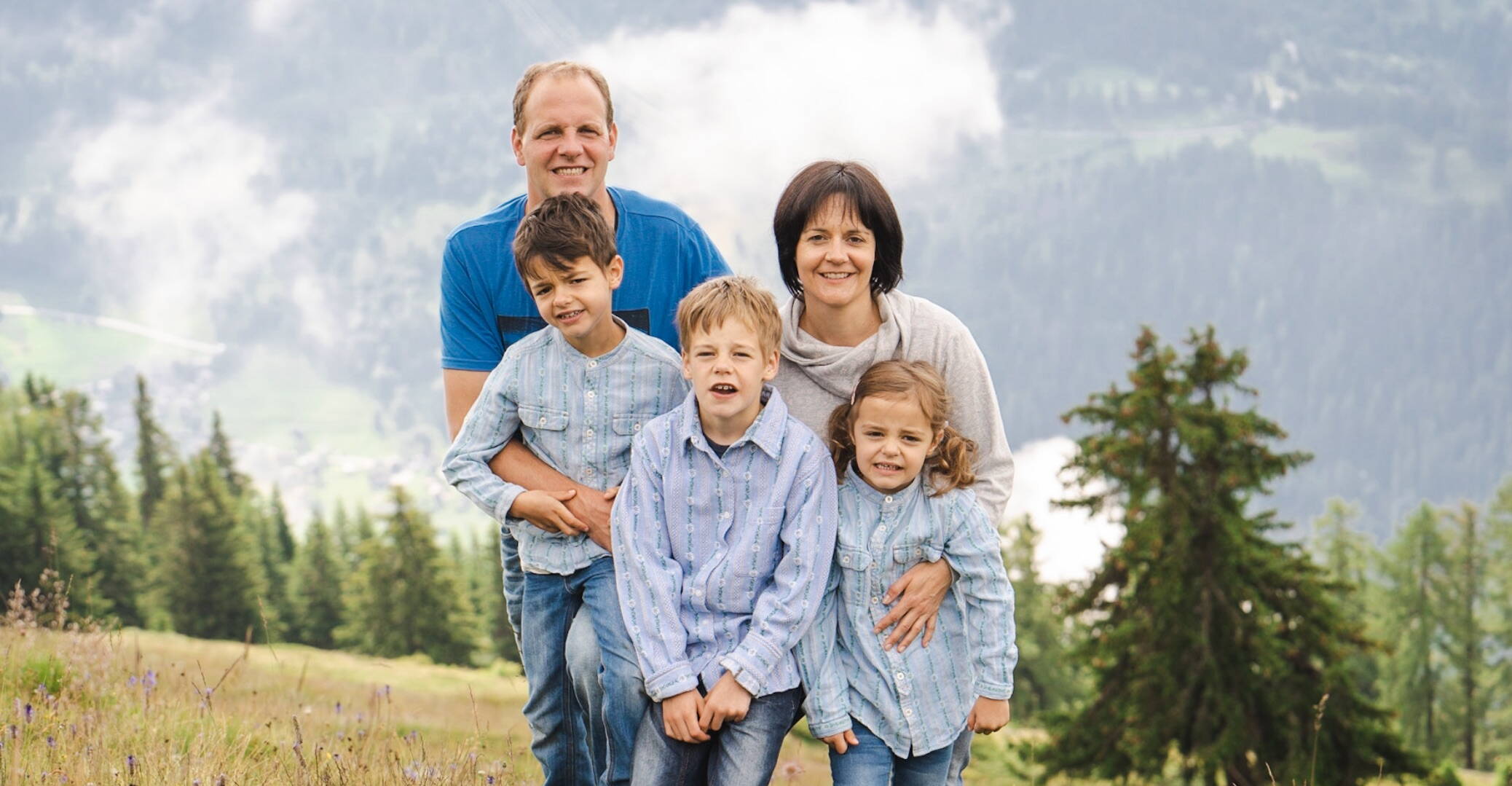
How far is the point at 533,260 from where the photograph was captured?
13.0ft

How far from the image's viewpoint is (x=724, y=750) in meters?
3.70

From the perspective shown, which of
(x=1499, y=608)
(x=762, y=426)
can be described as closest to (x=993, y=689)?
(x=762, y=426)

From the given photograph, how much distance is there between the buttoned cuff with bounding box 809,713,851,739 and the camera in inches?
148

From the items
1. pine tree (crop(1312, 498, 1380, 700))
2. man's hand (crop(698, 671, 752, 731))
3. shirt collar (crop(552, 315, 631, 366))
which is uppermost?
pine tree (crop(1312, 498, 1380, 700))

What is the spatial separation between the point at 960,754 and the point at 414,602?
53.9 meters

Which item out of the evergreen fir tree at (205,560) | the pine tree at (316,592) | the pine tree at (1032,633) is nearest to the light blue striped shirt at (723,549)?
the pine tree at (1032,633)

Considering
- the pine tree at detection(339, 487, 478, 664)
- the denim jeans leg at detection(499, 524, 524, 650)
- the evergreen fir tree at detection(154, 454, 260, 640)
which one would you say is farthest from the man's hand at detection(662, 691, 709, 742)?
the evergreen fir tree at detection(154, 454, 260, 640)

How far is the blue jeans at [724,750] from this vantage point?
12.0 ft

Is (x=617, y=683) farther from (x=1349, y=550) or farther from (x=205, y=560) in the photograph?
(x=205, y=560)

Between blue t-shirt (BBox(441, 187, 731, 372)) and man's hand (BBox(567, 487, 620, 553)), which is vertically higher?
blue t-shirt (BBox(441, 187, 731, 372))

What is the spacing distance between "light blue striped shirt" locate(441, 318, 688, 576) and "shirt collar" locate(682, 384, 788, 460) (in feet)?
1.04

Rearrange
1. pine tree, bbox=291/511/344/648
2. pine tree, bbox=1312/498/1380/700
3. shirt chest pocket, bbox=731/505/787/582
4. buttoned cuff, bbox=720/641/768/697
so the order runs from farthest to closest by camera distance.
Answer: pine tree, bbox=291/511/344/648 < pine tree, bbox=1312/498/1380/700 < shirt chest pocket, bbox=731/505/787/582 < buttoned cuff, bbox=720/641/768/697

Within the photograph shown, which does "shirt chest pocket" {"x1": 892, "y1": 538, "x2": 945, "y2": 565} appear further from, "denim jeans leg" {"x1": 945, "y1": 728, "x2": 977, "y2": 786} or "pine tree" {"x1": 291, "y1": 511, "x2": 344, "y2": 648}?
"pine tree" {"x1": 291, "y1": 511, "x2": 344, "y2": 648}

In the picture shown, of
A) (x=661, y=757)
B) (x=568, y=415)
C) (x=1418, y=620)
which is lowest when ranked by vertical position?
(x=661, y=757)
